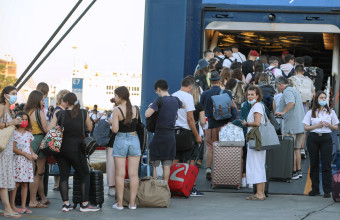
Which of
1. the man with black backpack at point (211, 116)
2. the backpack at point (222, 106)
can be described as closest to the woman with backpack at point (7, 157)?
the backpack at point (222, 106)

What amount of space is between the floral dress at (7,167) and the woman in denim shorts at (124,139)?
1.22 m

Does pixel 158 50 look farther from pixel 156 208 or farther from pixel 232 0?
pixel 156 208

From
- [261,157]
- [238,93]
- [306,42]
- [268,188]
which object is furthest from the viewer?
[306,42]

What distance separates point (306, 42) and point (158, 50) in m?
8.63

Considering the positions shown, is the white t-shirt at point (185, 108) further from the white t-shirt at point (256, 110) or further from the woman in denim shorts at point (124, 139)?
the woman in denim shorts at point (124, 139)

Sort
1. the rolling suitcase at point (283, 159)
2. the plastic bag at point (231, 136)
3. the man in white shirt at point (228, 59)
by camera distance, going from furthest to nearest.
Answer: the man in white shirt at point (228, 59), the rolling suitcase at point (283, 159), the plastic bag at point (231, 136)

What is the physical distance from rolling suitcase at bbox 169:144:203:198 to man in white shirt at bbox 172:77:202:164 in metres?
0.28

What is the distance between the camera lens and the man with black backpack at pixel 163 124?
8.61 meters

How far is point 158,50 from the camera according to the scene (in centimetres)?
1216

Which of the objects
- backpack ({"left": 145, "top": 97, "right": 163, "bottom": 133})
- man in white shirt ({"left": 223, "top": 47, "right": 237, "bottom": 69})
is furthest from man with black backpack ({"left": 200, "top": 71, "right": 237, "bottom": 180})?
man in white shirt ({"left": 223, "top": 47, "right": 237, "bottom": 69})

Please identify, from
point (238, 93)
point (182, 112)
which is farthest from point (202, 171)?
point (182, 112)

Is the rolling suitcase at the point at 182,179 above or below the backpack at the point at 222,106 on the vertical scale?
below

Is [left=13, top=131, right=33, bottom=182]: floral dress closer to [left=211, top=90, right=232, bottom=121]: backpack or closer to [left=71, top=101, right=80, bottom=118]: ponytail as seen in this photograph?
[left=71, top=101, right=80, bottom=118]: ponytail

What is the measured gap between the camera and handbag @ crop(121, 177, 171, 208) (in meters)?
8.22
